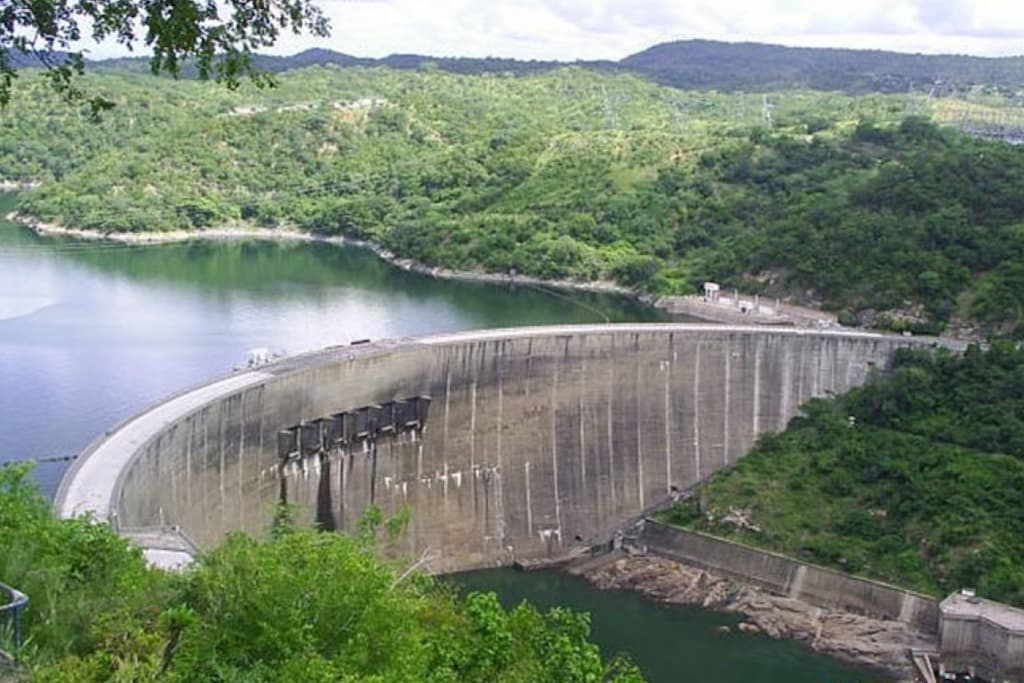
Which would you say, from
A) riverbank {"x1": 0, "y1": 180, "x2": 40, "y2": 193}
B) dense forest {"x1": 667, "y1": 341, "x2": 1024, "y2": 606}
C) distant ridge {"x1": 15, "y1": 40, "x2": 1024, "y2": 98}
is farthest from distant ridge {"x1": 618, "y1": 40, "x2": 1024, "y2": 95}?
dense forest {"x1": 667, "y1": 341, "x2": 1024, "y2": 606}

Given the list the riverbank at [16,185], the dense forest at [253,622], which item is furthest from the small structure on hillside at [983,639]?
the riverbank at [16,185]

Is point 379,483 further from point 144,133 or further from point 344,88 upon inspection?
point 344,88

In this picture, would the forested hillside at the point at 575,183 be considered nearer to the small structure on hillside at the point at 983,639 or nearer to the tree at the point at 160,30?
the small structure on hillside at the point at 983,639

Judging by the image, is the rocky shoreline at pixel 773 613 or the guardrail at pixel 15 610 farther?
the rocky shoreline at pixel 773 613

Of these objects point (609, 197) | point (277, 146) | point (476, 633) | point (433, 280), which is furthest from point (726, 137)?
point (476, 633)

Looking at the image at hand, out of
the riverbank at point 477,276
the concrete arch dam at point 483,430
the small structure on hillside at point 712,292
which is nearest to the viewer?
the concrete arch dam at point 483,430

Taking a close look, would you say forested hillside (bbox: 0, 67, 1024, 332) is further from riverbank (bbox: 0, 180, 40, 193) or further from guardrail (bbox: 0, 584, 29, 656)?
guardrail (bbox: 0, 584, 29, 656)

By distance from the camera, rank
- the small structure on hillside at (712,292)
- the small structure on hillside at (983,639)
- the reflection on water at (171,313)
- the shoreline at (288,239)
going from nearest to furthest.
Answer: the small structure on hillside at (983,639)
the reflection on water at (171,313)
the small structure on hillside at (712,292)
the shoreline at (288,239)

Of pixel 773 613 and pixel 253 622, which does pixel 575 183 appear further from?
pixel 253 622
